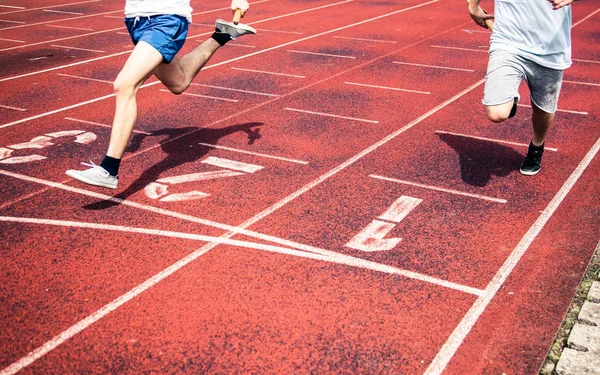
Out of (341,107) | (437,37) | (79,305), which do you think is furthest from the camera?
(437,37)

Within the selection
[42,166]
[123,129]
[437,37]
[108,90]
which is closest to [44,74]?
[108,90]

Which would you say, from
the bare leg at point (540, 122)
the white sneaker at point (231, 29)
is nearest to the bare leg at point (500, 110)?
the bare leg at point (540, 122)

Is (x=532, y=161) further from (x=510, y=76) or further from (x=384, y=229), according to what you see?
(x=384, y=229)

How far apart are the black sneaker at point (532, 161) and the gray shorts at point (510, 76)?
638 millimetres

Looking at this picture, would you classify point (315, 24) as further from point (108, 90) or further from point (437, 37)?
point (108, 90)

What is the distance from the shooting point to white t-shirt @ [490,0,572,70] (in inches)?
189

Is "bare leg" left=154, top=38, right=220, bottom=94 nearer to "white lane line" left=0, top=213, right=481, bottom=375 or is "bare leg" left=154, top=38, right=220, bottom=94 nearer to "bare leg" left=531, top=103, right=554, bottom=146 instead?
"white lane line" left=0, top=213, right=481, bottom=375

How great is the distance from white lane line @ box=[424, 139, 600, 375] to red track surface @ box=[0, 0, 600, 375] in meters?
0.01

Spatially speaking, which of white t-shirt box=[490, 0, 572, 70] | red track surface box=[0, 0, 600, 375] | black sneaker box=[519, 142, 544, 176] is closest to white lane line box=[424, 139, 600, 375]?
red track surface box=[0, 0, 600, 375]

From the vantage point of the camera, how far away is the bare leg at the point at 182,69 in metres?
5.39

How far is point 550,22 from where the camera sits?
480 cm

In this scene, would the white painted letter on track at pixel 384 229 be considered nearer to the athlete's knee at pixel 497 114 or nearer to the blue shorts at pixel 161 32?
the athlete's knee at pixel 497 114

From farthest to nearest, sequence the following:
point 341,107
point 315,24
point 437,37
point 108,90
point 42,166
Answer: point 315,24 < point 437,37 < point 108,90 < point 341,107 < point 42,166

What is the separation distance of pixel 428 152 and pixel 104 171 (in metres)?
2.97
